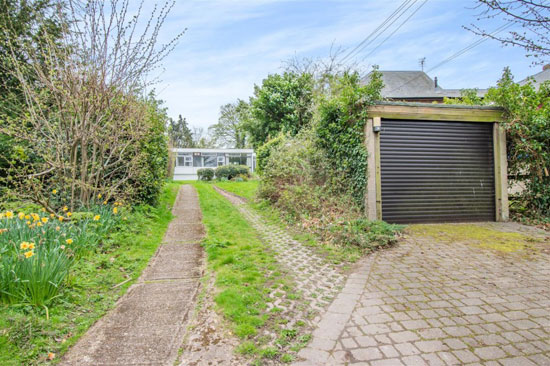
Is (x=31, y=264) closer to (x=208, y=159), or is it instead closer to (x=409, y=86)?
(x=208, y=159)

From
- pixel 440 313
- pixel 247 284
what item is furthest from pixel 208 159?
pixel 440 313

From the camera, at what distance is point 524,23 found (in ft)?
15.6

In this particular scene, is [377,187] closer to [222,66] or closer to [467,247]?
[467,247]

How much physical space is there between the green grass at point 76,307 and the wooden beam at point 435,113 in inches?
213

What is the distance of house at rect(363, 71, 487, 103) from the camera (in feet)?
74.9

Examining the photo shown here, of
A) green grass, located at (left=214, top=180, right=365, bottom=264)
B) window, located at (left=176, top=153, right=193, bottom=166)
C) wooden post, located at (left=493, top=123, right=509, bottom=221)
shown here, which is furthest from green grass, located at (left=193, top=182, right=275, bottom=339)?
window, located at (left=176, top=153, right=193, bottom=166)

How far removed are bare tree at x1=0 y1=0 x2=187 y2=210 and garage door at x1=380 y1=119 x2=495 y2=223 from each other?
5284 mm

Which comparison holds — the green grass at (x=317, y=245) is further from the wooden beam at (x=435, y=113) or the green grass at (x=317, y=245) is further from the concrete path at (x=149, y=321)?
the wooden beam at (x=435, y=113)

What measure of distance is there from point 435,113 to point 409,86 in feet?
66.5

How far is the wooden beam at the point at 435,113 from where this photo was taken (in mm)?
6551

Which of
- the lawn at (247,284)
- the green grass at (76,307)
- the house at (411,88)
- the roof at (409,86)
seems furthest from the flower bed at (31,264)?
the roof at (409,86)

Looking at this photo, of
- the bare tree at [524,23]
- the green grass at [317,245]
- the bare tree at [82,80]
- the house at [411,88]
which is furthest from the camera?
the house at [411,88]

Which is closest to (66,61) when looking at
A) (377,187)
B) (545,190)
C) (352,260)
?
(352,260)

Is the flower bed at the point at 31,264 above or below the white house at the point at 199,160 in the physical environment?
below
